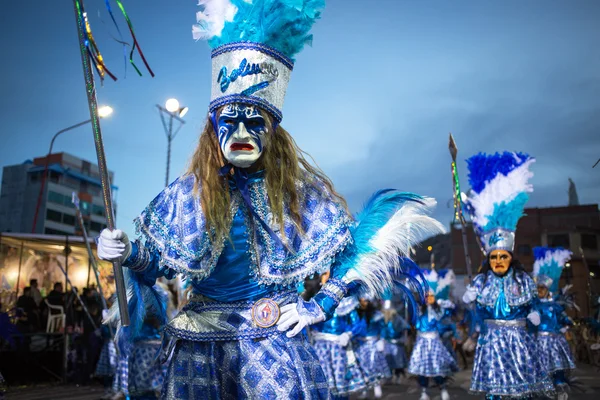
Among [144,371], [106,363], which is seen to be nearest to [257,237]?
[144,371]

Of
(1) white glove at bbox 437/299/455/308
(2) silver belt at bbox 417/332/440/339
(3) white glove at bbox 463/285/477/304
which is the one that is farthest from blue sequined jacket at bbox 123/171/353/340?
(1) white glove at bbox 437/299/455/308

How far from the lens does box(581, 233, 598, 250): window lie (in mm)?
25337

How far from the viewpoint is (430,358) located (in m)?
11.3

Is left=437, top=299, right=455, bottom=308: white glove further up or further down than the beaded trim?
further down

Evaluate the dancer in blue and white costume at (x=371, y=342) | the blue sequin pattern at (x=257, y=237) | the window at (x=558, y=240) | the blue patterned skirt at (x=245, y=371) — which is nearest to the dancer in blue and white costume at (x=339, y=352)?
the dancer in blue and white costume at (x=371, y=342)

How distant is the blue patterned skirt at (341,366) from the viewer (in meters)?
8.80

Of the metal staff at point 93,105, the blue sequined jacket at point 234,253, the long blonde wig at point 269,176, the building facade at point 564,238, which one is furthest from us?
the building facade at point 564,238

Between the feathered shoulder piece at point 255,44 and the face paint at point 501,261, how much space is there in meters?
5.68

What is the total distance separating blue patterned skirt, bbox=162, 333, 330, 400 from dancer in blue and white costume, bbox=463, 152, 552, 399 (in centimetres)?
563

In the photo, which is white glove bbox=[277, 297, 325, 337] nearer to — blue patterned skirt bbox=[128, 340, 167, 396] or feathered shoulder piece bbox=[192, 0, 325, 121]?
feathered shoulder piece bbox=[192, 0, 325, 121]

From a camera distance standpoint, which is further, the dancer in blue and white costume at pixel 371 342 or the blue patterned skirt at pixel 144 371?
the dancer in blue and white costume at pixel 371 342

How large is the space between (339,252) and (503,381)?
546 cm

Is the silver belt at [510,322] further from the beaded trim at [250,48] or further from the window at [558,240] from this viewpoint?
the window at [558,240]

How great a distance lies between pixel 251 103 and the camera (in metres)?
3.12
